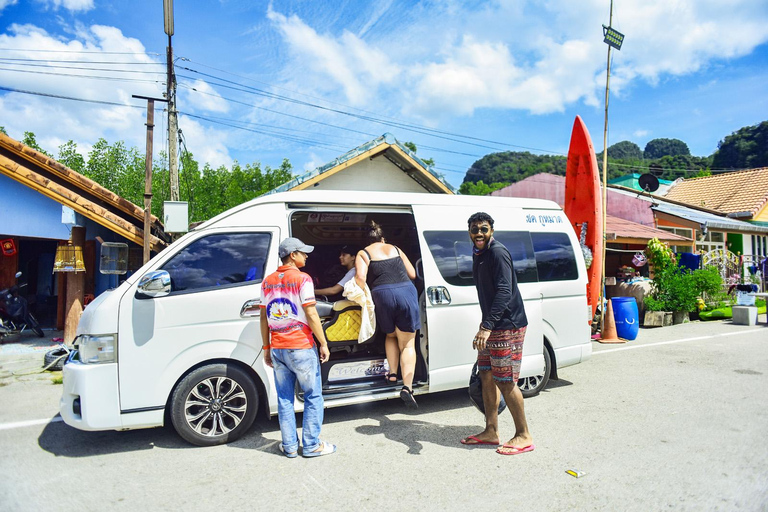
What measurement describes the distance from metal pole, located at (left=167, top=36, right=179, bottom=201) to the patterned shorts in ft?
36.5

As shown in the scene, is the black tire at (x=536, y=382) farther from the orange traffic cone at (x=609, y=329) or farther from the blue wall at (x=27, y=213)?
the blue wall at (x=27, y=213)

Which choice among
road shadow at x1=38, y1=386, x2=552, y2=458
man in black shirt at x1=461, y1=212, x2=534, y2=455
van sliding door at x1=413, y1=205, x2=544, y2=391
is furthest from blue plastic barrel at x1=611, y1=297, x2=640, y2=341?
man in black shirt at x1=461, y1=212, x2=534, y2=455

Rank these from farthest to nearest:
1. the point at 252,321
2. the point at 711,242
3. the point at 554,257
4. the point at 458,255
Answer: the point at 711,242 < the point at 554,257 < the point at 458,255 < the point at 252,321

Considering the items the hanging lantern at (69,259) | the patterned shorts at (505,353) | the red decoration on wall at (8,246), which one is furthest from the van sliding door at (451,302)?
the red decoration on wall at (8,246)

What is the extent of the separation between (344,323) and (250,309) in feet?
4.34

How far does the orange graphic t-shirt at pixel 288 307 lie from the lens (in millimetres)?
3908

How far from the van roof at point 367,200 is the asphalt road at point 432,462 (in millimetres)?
2243

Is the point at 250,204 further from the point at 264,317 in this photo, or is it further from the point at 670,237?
the point at 670,237

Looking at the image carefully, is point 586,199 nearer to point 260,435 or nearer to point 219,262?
point 219,262

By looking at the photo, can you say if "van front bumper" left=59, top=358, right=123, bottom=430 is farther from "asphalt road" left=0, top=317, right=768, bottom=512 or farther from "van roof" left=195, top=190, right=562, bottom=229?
"van roof" left=195, top=190, right=562, bottom=229

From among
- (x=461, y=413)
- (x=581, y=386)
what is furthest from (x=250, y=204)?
(x=581, y=386)

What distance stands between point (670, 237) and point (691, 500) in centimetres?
1513

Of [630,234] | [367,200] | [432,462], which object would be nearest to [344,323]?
[367,200]

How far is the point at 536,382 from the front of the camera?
5.70 metres
